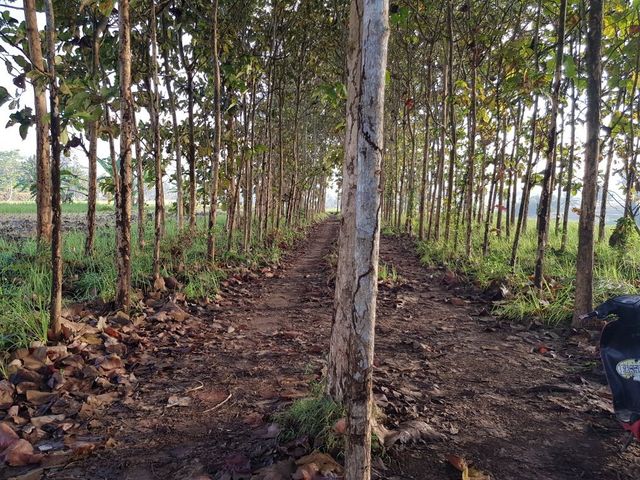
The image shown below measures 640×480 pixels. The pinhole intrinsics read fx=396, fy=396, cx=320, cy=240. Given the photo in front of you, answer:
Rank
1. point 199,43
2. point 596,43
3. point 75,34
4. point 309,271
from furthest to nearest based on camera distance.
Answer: point 309,271, point 199,43, point 75,34, point 596,43

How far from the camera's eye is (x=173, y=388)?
3.27 metres

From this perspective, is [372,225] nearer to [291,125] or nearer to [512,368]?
[512,368]

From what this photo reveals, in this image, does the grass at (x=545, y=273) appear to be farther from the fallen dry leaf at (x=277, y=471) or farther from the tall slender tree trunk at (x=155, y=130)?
the tall slender tree trunk at (x=155, y=130)

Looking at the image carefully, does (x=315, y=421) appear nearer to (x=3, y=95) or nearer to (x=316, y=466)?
(x=316, y=466)

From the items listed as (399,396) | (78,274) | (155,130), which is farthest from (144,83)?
(399,396)

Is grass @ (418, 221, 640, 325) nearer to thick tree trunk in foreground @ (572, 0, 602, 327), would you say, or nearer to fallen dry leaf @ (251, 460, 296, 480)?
thick tree trunk in foreground @ (572, 0, 602, 327)

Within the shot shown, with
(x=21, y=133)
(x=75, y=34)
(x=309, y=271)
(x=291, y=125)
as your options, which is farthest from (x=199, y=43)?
(x=291, y=125)

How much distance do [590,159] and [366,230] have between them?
4001 millimetres

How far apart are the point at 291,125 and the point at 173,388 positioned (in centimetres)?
1693

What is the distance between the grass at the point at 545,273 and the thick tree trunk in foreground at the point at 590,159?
21.4 inches

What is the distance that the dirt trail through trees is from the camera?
2.28 meters

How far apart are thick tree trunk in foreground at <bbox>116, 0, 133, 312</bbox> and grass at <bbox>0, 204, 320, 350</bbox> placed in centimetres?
42

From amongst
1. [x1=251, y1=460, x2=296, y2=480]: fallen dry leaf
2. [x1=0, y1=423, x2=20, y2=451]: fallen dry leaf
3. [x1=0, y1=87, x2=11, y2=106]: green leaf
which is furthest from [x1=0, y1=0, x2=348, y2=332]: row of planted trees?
[x1=251, y1=460, x2=296, y2=480]: fallen dry leaf

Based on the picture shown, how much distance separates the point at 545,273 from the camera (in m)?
6.80
